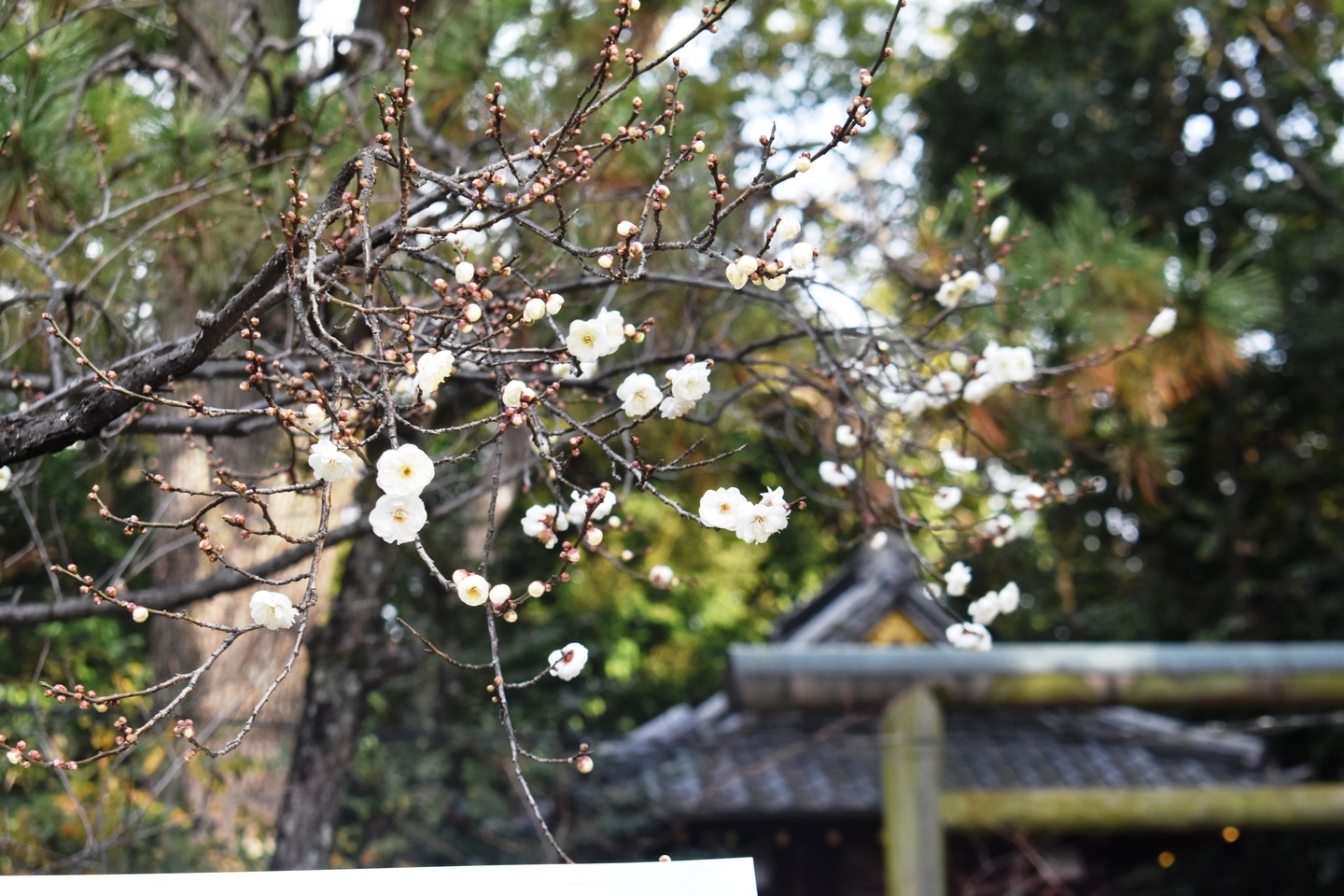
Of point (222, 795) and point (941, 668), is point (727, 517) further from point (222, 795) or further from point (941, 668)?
point (222, 795)

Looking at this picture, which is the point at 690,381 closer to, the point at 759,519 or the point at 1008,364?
the point at 759,519

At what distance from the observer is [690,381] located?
4.06ft

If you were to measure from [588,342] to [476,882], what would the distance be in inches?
22.7

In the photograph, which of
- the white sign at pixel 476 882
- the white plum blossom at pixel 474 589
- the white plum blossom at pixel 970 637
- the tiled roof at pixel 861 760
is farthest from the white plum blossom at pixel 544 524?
the tiled roof at pixel 861 760

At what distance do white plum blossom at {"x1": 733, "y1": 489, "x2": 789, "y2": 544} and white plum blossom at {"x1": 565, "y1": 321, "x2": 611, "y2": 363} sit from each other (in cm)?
24

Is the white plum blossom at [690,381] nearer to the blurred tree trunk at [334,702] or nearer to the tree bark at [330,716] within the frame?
the blurred tree trunk at [334,702]

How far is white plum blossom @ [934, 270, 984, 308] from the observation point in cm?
195

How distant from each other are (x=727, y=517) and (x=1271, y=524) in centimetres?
735

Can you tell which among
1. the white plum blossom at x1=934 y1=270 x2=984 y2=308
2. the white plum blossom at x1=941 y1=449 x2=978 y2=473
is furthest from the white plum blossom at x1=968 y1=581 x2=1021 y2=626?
the white plum blossom at x1=934 y1=270 x2=984 y2=308

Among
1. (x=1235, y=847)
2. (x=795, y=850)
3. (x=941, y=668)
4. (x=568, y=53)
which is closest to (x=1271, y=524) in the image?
(x=1235, y=847)

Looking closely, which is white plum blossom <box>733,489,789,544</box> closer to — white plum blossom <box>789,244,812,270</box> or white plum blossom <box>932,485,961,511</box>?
white plum blossom <box>789,244,812,270</box>

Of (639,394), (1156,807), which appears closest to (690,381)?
(639,394)

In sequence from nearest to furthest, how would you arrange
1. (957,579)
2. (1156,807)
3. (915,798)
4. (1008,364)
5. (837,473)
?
(957,579) < (1008,364) < (837,473) < (915,798) < (1156,807)

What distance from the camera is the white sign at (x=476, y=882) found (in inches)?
39.1
